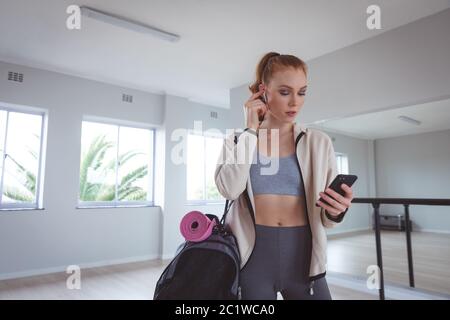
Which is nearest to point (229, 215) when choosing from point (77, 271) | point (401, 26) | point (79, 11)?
point (79, 11)

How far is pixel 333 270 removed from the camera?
11.7 ft

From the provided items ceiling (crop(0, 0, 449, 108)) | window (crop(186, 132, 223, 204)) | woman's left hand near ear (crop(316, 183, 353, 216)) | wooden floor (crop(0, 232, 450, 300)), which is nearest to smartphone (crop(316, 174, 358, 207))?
woman's left hand near ear (crop(316, 183, 353, 216))

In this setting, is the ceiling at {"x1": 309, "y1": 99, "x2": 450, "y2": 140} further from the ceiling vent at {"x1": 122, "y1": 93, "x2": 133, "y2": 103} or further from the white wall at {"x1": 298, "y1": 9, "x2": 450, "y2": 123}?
the ceiling vent at {"x1": 122, "y1": 93, "x2": 133, "y2": 103}

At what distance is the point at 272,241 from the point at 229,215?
13cm

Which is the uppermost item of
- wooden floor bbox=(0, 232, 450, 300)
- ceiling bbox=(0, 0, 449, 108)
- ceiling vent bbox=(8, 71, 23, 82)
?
ceiling bbox=(0, 0, 449, 108)

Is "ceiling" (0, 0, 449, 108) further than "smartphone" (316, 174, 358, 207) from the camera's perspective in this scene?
Yes

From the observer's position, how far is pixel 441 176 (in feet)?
13.4

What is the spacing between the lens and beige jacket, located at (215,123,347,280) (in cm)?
75

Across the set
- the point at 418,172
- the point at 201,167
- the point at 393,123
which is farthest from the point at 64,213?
the point at 418,172

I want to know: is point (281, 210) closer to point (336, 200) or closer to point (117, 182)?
point (336, 200)

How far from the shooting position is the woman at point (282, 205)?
0.80 m

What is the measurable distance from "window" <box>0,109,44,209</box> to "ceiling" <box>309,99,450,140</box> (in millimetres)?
3467

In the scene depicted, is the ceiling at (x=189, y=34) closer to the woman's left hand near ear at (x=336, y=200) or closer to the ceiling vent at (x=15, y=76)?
the ceiling vent at (x=15, y=76)

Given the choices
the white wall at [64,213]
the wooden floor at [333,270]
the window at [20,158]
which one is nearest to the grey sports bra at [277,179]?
the wooden floor at [333,270]
